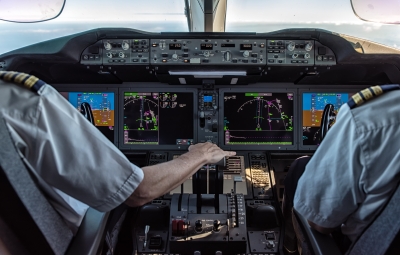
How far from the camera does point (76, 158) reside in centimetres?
99

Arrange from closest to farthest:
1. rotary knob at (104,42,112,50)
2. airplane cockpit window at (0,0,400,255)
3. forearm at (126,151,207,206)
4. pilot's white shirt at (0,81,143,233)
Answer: pilot's white shirt at (0,81,143,233), forearm at (126,151,207,206), airplane cockpit window at (0,0,400,255), rotary knob at (104,42,112,50)

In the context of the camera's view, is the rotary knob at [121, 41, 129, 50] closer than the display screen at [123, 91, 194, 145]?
Yes

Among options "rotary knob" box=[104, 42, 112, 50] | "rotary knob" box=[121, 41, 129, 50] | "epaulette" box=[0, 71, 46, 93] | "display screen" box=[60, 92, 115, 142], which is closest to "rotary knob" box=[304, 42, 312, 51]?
"rotary knob" box=[121, 41, 129, 50]

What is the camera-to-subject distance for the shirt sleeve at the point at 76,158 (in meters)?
0.96

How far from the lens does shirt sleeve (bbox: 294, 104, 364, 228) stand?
3.25 feet

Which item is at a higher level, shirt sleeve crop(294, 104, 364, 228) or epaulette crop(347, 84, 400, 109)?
epaulette crop(347, 84, 400, 109)

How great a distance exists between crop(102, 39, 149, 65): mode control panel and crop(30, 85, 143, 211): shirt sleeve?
1.33m

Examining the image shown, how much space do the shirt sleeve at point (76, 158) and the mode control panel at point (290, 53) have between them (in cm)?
155

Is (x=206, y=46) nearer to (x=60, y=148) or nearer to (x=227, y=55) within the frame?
(x=227, y=55)

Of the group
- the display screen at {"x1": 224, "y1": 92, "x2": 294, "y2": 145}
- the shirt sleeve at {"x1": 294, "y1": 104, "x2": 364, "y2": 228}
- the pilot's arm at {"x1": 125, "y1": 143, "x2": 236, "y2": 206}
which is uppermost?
the shirt sleeve at {"x1": 294, "y1": 104, "x2": 364, "y2": 228}

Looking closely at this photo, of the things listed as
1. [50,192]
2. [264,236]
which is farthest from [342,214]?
[264,236]

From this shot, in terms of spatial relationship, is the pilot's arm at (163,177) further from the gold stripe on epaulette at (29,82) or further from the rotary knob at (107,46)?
the rotary knob at (107,46)

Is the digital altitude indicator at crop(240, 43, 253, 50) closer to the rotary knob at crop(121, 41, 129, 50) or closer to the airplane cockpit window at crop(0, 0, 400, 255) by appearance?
the airplane cockpit window at crop(0, 0, 400, 255)

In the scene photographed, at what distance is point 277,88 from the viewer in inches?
108
